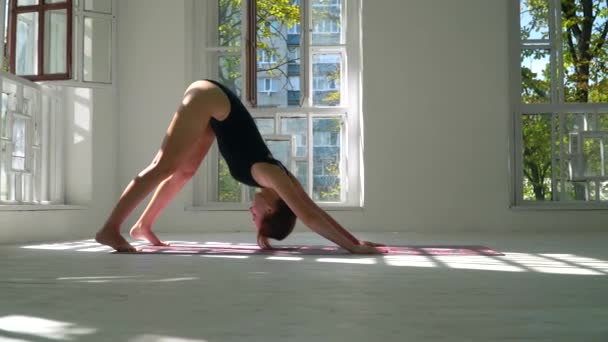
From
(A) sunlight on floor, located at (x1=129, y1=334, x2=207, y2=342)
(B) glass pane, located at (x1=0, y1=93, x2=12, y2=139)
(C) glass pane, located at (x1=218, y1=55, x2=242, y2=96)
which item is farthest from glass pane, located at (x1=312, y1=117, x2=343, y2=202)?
(A) sunlight on floor, located at (x1=129, y1=334, x2=207, y2=342)

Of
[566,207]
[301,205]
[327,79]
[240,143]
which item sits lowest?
[566,207]

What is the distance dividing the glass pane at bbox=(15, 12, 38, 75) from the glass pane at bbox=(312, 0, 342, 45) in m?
2.27

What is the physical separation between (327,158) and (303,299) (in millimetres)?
4128

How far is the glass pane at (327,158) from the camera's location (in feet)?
19.1

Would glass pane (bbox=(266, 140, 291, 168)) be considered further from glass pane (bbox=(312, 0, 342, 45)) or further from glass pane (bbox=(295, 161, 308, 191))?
glass pane (bbox=(312, 0, 342, 45))

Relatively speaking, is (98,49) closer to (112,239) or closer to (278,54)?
(278,54)

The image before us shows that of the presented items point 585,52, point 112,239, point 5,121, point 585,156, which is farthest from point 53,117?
point 585,52

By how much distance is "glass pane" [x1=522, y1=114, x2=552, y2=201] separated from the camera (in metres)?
5.67

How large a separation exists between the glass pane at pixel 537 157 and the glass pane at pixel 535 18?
2.25ft

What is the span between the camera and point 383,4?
5.61 m

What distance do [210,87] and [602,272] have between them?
2.02 metres

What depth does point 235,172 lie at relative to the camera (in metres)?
3.37

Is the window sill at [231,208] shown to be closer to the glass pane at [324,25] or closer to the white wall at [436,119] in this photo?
the white wall at [436,119]

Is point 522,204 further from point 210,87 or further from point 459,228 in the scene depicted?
point 210,87
